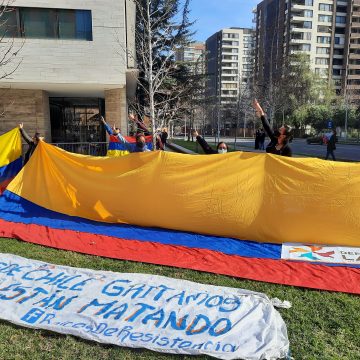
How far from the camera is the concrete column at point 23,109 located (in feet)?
57.6

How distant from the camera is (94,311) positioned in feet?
12.0

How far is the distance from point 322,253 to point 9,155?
7089 millimetres

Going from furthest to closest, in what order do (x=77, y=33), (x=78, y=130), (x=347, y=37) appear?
1. (x=347, y=37)
2. (x=78, y=130)
3. (x=77, y=33)

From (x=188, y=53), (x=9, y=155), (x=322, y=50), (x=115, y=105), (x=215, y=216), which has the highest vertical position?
(x=322, y=50)

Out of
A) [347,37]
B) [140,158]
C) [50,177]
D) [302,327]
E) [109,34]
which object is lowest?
[302,327]

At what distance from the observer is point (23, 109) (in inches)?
698

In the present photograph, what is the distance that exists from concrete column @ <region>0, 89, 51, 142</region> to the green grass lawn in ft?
49.2

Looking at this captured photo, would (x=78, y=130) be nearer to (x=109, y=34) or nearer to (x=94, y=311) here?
(x=109, y=34)

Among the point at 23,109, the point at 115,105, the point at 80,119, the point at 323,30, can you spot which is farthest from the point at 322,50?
the point at 23,109

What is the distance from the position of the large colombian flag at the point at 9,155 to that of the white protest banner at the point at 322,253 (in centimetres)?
642

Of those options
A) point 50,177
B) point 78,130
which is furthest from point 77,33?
point 50,177

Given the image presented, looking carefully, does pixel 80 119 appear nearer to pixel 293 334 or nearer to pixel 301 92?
pixel 293 334

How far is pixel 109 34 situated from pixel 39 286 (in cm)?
1436

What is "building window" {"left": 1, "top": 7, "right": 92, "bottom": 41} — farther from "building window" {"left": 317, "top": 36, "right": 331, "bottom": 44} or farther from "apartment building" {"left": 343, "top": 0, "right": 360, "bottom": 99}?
"apartment building" {"left": 343, "top": 0, "right": 360, "bottom": 99}
